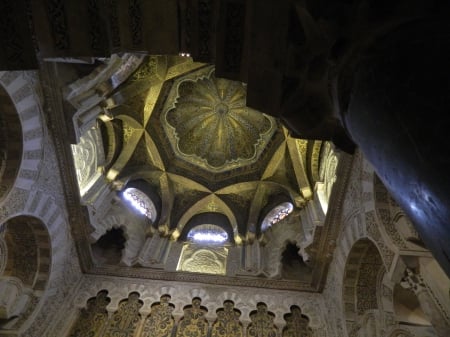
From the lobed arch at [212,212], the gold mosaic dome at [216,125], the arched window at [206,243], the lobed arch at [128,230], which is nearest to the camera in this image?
the lobed arch at [128,230]

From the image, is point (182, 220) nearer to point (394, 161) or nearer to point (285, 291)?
point (285, 291)

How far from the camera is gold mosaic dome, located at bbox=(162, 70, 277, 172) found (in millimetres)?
9680

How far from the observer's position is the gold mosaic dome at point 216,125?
9680 millimetres

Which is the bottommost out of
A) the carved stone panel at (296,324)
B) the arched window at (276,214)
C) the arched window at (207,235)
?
the carved stone panel at (296,324)

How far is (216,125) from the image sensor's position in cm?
1053

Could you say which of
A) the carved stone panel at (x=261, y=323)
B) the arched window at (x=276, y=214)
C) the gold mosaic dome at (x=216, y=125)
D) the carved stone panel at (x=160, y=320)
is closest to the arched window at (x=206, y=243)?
the arched window at (x=276, y=214)

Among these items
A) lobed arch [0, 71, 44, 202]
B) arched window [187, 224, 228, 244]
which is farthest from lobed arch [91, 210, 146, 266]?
lobed arch [0, 71, 44, 202]

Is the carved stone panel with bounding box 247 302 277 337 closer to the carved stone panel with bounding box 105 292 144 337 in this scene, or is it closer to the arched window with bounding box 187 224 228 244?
the carved stone panel with bounding box 105 292 144 337

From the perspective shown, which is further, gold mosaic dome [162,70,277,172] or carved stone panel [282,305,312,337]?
gold mosaic dome [162,70,277,172]

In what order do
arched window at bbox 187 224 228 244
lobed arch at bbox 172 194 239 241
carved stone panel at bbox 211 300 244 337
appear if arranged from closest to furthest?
carved stone panel at bbox 211 300 244 337 → arched window at bbox 187 224 228 244 → lobed arch at bbox 172 194 239 241

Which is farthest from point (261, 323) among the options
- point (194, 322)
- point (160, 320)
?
point (160, 320)

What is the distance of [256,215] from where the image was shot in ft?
29.5

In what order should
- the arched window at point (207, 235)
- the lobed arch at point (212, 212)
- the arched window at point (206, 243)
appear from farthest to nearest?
the lobed arch at point (212, 212)
the arched window at point (207, 235)
the arched window at point (206, 243)

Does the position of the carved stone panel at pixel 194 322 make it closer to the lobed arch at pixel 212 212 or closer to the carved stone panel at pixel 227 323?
the carved stone panel at pixel 227 323
